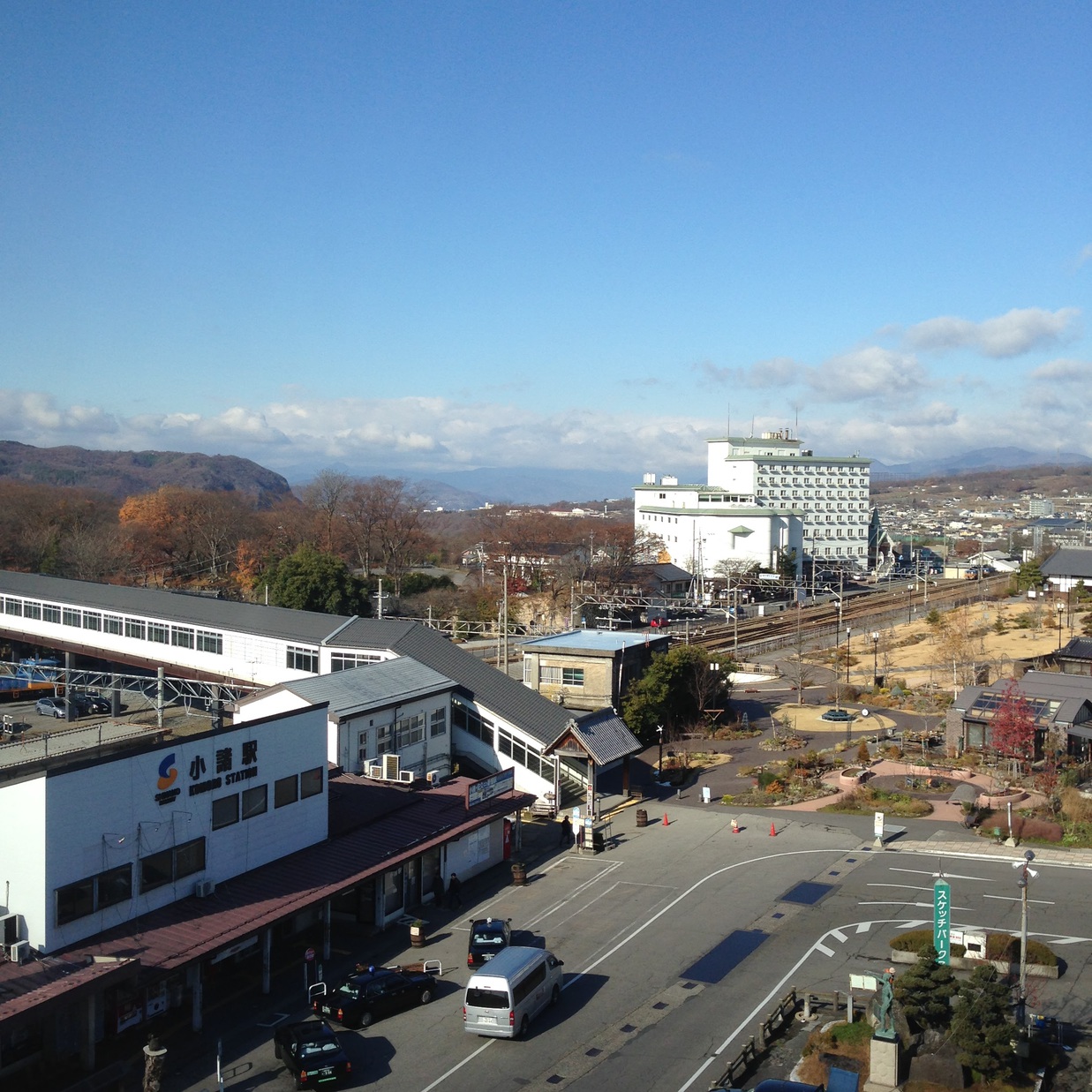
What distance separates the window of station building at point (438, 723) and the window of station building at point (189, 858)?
37.3 ft

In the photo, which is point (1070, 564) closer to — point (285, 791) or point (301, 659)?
point (301, 659)

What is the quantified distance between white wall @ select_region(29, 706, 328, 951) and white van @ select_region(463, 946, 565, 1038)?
5208 millimetres

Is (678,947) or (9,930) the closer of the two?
(9,930)

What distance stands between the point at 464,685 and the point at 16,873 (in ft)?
52.0

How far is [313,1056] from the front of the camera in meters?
13.6

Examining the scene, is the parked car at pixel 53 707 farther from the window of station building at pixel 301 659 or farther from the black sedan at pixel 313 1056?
the black sedan at pixel 313 1056

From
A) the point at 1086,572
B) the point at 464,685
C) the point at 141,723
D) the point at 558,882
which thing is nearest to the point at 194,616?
the point at 141,723

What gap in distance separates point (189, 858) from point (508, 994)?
5897mm

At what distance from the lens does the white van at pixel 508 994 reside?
14.9m

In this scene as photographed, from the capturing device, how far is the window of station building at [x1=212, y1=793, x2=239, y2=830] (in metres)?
17.6

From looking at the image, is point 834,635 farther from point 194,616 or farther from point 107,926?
point 107,926

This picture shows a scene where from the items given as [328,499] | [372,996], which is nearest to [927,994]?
[372,996]

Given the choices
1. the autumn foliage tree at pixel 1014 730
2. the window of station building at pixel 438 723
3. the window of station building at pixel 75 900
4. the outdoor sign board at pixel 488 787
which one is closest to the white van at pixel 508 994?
the window of station building at pixel 75 900

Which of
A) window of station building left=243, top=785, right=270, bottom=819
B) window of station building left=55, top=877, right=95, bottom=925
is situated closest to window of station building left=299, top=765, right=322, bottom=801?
window of station building left=243, top=785, right=270, bottom=819
